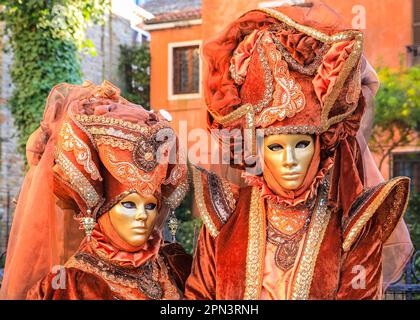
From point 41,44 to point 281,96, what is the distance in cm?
669

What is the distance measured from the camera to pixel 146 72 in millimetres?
14977

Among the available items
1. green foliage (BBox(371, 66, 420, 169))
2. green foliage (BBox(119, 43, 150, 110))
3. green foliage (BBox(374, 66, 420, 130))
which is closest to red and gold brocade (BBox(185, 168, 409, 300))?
green foliage (BBox(371, 66, 420, 169))

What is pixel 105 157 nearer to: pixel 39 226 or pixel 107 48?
pixel 39 226

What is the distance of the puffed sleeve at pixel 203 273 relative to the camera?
2994 millimetres

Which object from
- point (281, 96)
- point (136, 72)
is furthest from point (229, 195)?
point (136, 72)

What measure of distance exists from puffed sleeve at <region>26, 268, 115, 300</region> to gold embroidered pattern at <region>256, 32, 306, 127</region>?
97cm

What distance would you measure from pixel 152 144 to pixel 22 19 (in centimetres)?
650

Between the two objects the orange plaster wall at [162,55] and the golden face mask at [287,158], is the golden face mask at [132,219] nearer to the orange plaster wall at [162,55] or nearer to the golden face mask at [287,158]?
the golden face mask at [287,158]

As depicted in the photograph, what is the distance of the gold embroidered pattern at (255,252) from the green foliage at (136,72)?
34.9 feet

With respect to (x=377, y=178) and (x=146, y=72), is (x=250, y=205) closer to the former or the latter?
(x=377, y=178)

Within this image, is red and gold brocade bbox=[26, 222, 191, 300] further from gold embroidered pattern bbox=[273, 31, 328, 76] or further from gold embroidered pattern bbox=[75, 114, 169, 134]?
gold embroidered pattern bbox=[273, 31, 328, 76]

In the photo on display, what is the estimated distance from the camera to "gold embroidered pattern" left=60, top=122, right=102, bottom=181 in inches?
120

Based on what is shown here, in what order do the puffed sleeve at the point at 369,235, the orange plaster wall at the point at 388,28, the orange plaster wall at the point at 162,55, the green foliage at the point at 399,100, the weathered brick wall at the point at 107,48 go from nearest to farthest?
the puffed sleeve at the point at 369,235, the green foliage at the point at 399,100, the orange plaster wall at the point at 388,28, the orange plaster wall at the point at 162,55, the weathered brick wall at the point at 107,48

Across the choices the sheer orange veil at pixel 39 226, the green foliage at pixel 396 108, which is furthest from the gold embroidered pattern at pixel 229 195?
the green foliage at pixel 396 108
